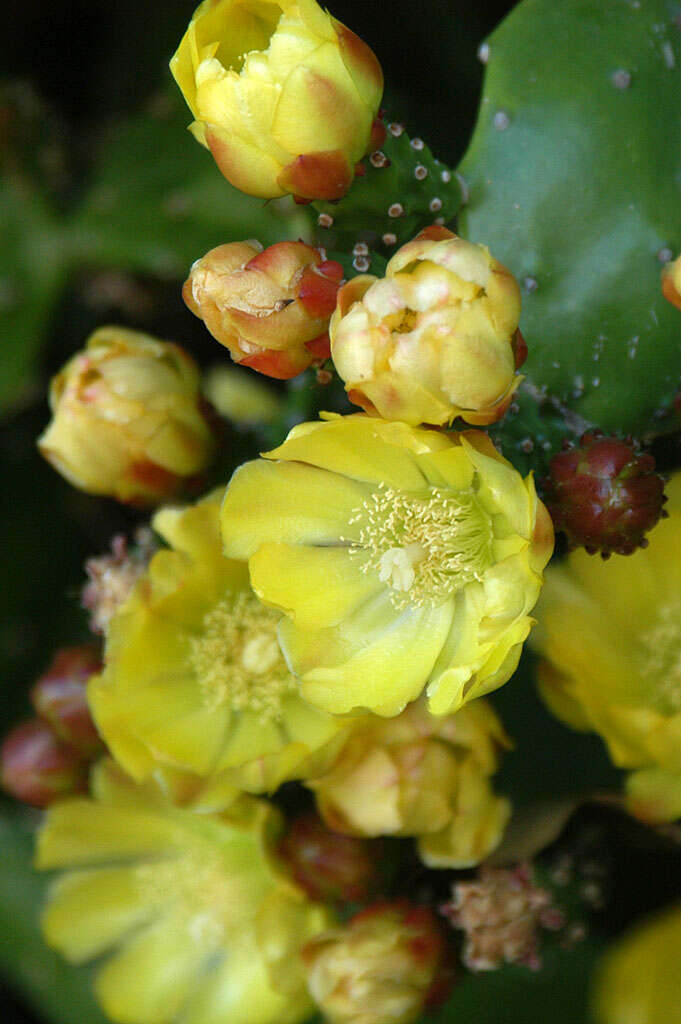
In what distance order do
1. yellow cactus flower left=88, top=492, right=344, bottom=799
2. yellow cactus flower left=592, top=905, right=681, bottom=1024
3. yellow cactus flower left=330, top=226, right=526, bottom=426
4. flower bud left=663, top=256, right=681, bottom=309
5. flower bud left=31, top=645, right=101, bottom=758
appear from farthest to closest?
1. yellow cactus flower left=592, top=905, right=681, bottom=1024
2. flower bud left=31, top=645, right=101, bottom=758
3. yellow cactus flower left=88, top=492, right=344, bottom=799
4. flower bud left=663, top=256, right=681, bottom=309
5. yellow cactus flower left=330, top=226, right=526, bottom=426

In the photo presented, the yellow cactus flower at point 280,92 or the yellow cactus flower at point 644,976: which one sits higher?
the yellow cactus flower at point 280,92

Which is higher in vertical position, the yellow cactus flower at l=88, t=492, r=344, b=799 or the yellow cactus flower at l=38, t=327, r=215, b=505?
the yellow cactus flower at l=38, t=327, r=215, b=505

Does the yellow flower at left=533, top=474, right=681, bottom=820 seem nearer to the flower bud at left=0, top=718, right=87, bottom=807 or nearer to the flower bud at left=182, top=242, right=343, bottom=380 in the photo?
the flower bud at left=182, top=242, right=343, bottom=380

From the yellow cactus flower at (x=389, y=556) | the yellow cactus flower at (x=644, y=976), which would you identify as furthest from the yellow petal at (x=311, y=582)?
the yellow cactus flower at (x=644, y=976)

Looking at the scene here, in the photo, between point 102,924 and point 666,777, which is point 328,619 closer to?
point 666,777

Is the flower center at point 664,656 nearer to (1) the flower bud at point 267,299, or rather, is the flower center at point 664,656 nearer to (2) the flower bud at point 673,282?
(2) the flower bud at point 673,282

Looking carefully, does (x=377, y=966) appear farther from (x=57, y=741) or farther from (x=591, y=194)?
(x=591, y=194)

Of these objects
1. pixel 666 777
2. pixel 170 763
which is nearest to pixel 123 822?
pixel 170 763

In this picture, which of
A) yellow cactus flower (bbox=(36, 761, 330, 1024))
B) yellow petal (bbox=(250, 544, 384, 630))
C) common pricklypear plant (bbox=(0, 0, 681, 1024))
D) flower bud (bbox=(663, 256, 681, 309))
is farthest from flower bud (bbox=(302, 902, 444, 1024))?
flower bud (bbox=(663, 256, 681, 309))
